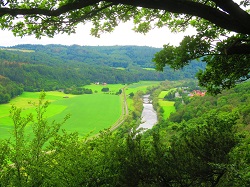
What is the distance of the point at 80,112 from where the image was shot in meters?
80.6

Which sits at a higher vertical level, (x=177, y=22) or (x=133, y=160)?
(x=177, y=22)

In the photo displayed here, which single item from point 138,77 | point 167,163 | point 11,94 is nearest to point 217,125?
point 167,163

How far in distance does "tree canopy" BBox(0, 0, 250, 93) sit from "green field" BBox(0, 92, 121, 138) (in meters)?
49.5

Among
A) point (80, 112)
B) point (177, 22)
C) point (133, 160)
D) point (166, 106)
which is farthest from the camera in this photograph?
point (166, 106)

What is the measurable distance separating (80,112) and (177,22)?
7551 cm

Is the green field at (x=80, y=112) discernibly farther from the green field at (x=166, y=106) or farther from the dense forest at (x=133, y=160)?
the dense forest at (x=133, y=160)

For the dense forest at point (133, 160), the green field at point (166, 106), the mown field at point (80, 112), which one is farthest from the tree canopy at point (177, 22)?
the green field at point (166, 106)

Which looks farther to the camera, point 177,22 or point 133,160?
point 133,160

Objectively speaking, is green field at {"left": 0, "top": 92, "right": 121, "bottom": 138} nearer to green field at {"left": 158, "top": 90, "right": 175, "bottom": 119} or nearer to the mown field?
the mown field

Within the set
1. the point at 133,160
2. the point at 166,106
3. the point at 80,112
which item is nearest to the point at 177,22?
the point at 133,160

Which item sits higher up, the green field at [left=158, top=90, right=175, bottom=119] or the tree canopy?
the tree canopy

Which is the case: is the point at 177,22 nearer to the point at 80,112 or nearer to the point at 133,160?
the point at 133,160

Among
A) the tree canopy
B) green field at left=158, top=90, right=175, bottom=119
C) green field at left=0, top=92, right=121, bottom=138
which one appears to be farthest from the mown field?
the tree canopy

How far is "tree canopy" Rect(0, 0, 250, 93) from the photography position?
446cm
